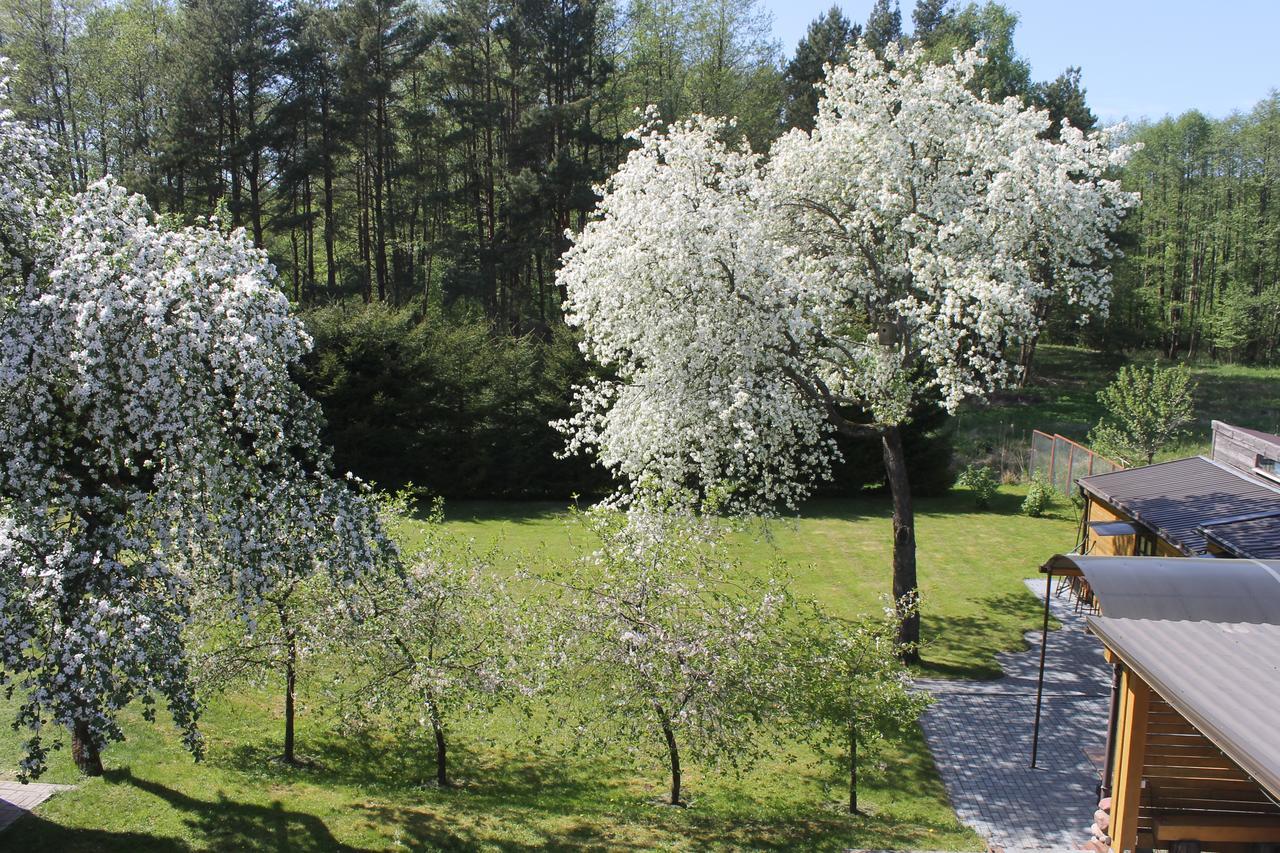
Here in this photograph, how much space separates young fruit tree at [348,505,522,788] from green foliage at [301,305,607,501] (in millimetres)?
13318

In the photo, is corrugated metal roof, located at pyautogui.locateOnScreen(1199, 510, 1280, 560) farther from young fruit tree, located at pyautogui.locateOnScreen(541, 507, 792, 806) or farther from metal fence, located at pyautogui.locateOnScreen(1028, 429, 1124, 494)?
metal fence, located at pyautogui.locateOnScreen(1028, 429, 1124, 494)

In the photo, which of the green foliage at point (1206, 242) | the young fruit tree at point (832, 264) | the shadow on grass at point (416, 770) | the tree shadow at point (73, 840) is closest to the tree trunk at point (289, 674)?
the shadow on grass at point (416, 770)

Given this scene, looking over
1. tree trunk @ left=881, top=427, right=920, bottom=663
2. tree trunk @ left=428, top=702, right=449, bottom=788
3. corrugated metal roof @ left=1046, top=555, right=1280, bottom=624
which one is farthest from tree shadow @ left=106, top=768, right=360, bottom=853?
tree trunk @ left=881, top=427, right=920, bottom=663

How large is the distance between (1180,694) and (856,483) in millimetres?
20094

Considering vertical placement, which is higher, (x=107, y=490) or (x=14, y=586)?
(x=107, y=490)

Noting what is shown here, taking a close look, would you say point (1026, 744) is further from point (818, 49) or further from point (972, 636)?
point (818, 49)

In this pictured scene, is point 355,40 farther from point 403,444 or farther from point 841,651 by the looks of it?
point 841,651

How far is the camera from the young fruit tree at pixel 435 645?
9.59 meters

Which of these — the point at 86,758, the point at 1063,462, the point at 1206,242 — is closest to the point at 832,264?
the point at 86,758

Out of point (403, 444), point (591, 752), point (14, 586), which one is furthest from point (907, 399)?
point (403, 444)

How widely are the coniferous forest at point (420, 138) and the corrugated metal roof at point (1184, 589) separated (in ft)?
50.0

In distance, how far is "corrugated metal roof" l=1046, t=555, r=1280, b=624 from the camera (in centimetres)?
718

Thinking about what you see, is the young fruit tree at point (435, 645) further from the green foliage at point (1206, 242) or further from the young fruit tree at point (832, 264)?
the green foliage at point (1206, 242)

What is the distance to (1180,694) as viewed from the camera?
5793 millimetres
